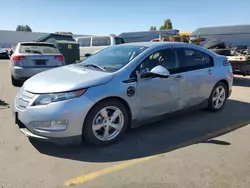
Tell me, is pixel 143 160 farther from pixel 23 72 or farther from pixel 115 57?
pixel 23 72

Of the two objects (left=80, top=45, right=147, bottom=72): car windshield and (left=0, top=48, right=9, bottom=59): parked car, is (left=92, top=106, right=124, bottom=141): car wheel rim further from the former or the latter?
(left=0, top=48, right=9, bottom=59): parked car

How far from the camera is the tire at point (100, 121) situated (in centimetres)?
388

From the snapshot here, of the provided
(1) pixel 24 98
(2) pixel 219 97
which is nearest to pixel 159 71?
(1) pixel 24 98

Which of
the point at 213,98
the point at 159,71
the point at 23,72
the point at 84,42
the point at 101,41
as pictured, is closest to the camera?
the point at 159,71

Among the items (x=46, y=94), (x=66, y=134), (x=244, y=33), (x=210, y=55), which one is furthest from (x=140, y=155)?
(x=244, y=33)

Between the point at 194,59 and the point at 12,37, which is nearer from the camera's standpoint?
the point at 194,59

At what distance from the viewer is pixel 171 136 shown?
14.8 ft

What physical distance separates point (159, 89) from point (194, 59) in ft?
4.04

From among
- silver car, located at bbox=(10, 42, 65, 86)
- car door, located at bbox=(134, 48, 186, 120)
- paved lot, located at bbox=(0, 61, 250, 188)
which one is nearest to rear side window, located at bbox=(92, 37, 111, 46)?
silver car, located at bbox=(10, 42, 65, 86)

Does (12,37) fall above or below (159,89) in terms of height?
above

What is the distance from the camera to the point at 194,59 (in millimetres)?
5348

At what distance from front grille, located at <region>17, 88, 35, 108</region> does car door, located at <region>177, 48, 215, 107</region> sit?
2.71 m

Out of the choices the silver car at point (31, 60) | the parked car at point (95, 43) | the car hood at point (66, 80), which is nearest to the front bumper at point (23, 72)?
the silver car at point (31, 60)

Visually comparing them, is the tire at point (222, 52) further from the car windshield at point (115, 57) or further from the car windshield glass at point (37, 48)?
the car windshield at point (115, 57)
